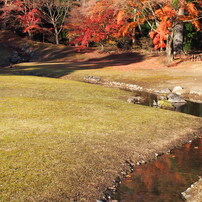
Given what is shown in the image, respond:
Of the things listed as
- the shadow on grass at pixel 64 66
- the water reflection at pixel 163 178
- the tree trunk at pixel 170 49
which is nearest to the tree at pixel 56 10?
the shadow on grass at pixel 64 66

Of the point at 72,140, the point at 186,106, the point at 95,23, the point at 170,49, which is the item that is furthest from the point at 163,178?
the point at 95,23

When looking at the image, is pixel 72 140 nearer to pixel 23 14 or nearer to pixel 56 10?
pixel 56 10

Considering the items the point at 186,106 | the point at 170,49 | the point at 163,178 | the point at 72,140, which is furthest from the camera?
the point at 170,49

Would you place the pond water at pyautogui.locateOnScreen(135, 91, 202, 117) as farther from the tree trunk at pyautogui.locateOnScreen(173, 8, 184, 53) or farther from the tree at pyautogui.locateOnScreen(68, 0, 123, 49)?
the tree at pyautogui.locateOnScreen(68, 0, 123, 49)

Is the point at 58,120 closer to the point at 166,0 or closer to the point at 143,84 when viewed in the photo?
the point at 143,84

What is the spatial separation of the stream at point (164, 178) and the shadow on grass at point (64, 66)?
1040 inches

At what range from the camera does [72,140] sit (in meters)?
12.4

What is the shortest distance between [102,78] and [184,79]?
344 inches

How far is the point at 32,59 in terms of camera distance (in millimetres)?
55719

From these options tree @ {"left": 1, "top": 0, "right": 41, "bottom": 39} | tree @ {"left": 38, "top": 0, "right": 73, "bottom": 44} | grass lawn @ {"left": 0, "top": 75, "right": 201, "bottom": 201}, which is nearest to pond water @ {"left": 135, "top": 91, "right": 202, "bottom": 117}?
grass lawn @ {"left": 0, "top": 75, "right": 201, "bottom": 201}

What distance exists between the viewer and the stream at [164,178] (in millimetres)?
8962

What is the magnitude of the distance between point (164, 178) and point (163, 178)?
0.03 metres

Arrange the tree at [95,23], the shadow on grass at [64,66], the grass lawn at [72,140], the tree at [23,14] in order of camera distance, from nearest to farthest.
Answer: the grass lawn at [72,140] → the shadow on grass at [64,66] → the tree at [95,23] → the tree at [23,14]

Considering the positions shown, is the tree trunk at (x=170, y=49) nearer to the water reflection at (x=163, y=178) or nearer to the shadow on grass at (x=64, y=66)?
the shadow on grass at (x=64, y=66)
